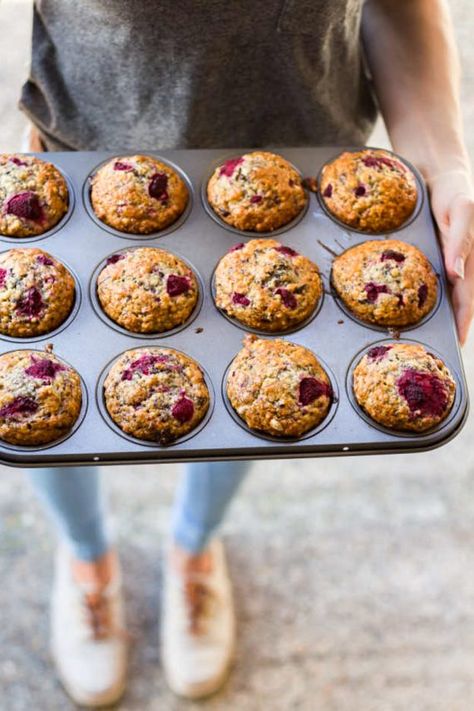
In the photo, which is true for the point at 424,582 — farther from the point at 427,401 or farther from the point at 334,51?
the point at 334,51

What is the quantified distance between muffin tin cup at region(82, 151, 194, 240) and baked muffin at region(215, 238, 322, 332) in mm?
131

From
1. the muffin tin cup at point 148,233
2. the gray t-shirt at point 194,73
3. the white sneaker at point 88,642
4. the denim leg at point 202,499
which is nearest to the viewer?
the gray t-shirt at point 194,73

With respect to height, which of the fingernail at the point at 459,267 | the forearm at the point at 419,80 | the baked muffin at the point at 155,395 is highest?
the forearm at the point at 419,80

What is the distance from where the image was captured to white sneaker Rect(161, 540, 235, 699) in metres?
2.12

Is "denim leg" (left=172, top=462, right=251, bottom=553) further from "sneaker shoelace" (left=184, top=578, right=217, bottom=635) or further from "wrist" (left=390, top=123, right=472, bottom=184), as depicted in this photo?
"wrist" (left=390, top=123, right=472, bottom=184)

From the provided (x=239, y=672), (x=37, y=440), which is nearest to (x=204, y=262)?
(x=37, y=440)

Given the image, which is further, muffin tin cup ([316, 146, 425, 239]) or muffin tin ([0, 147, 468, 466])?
muffin tin cup ([316, 146, 425, 239])

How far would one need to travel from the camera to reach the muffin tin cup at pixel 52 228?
1.53 meters

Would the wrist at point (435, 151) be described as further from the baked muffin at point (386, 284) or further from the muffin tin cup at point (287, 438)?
the muffin tin cup at point (287, 438)

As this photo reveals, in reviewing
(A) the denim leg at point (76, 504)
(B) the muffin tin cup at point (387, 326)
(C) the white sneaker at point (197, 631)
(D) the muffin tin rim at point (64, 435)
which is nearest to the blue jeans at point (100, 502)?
(A) the denim leg at point (76, 504)

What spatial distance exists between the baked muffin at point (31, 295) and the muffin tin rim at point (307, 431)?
0.31 meters

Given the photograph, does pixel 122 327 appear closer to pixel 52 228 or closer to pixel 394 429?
pixel 52 228

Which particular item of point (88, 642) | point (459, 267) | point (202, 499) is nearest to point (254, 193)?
point (459, 267)

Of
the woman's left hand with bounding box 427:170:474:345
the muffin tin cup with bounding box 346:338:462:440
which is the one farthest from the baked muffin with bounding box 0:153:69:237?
the woman's left hand with bounding box 427:170:474:345
